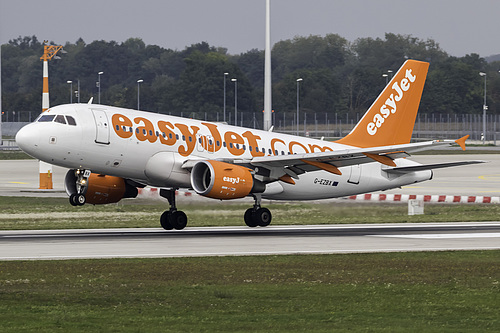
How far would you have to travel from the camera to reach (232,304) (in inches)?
733

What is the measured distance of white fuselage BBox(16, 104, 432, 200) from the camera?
1305 inches

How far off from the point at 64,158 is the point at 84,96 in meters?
146

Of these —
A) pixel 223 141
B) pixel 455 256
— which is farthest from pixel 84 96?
pixel 455 256

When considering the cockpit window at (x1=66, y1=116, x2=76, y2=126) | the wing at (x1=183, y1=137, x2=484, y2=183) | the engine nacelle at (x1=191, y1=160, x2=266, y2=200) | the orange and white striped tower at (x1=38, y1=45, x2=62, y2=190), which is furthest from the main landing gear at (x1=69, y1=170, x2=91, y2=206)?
the orange and white striped tower at (x1=38, y1=45, x2=62, y2=190)

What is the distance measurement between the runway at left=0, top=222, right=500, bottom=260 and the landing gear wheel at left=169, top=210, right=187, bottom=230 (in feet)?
1.34

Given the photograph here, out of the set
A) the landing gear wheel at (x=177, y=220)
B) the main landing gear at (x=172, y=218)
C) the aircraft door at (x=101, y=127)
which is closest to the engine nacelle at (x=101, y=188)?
the main landing gear at (x=172, y=218)

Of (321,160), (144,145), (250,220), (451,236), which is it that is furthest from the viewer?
(250,220)

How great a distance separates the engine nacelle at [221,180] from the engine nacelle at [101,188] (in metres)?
4.19

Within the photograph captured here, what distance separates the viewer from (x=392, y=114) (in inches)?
1644

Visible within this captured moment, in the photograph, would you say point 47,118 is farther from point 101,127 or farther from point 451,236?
point 451,236

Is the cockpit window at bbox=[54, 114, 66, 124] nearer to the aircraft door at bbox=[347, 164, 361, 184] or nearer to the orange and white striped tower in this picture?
the aircraft door at bbox=[347, 164, 361, 184]

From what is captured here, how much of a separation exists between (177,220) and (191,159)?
11.3 ft

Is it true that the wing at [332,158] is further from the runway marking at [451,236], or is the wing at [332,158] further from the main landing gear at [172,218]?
the main landing gear at [172,218]

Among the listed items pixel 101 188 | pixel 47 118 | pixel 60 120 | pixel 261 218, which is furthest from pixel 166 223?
pixel 47 118
